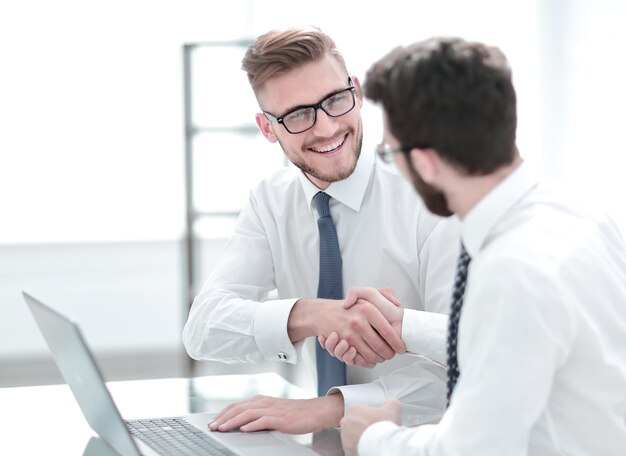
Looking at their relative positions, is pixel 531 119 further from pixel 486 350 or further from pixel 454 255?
pixel 486 350

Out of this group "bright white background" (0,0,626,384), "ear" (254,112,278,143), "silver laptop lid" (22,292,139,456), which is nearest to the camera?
"silver laptop lid" (22,292,139,456)

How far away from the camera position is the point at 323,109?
2293mm

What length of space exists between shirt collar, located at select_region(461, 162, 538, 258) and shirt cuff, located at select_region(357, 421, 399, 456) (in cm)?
31

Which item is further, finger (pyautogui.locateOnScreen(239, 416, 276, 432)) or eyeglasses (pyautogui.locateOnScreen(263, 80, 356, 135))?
eyeglasses (pyautogui.locateOnScreen(263, 80, 356, 135))

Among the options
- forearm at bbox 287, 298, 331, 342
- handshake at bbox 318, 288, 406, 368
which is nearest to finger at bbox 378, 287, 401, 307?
handshake at bbox 318, 288, 406, 368

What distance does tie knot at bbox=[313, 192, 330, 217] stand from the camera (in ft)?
7.79

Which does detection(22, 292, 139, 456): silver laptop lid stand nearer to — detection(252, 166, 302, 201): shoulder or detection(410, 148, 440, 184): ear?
detection(410, 148, 440, 184): ear

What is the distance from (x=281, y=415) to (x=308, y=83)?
0.84 meters

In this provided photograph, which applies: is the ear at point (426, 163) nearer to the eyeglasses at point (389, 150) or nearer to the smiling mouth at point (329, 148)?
the eyeglasses at point (389, 150)

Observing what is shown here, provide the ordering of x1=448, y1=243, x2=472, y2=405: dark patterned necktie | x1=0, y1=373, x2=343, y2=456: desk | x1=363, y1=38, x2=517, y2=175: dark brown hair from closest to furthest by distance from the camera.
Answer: x1=363, y1=38, x2=517, y2=175: dark brown hair → x1=448, y1=243, x2=472, y2=405: dark patterned necktie → x1=0, y1=373, x2=343, y2=456: desk

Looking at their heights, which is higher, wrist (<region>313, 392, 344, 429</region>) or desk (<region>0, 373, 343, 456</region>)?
wrist (<region>313, 392, 344, 429</region>)

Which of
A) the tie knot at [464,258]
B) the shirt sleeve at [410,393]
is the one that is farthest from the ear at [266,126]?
the tie knot at [464,258]

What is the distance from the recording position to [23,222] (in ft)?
17.9

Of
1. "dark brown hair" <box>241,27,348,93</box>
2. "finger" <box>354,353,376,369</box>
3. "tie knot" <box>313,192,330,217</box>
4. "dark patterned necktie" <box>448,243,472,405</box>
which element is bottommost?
"finger" <box>354,353,376,369</box>
